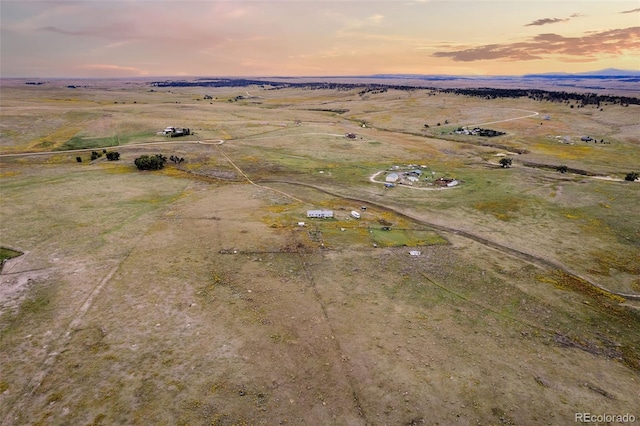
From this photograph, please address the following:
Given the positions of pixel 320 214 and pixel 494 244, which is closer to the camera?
pixel 494 244

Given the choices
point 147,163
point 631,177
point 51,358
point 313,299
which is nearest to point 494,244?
point 313,299

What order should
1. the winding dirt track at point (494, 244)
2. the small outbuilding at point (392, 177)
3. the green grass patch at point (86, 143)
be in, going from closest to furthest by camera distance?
the winding dirt track at point (494, 244) → the small outbuilding at point (392, 177) → the green grass patch at point (86, 143)

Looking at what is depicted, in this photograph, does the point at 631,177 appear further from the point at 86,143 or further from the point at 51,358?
the point at 86,143

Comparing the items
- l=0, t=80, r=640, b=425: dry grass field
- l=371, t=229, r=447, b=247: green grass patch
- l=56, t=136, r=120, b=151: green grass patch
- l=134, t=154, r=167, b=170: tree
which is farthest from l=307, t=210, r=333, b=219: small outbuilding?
l=56, t=136, r=120, b=151: green grass patch

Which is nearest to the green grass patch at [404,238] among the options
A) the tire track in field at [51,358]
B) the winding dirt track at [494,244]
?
the winding dirt track at [494,244]

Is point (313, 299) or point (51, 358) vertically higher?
point (313, 299)

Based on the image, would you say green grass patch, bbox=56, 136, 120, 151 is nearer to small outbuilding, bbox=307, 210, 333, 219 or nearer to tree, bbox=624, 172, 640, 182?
small outbuilding, bbox=307, 210, 333, 219

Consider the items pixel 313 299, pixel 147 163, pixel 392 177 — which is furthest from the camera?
pixel 147 163

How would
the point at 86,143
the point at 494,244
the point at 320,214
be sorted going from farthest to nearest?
the point at 86,143
the point at 320,214
the point at 494,244

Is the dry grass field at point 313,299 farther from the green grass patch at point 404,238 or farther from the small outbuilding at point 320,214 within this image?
the small outbuilding at point 320,214
